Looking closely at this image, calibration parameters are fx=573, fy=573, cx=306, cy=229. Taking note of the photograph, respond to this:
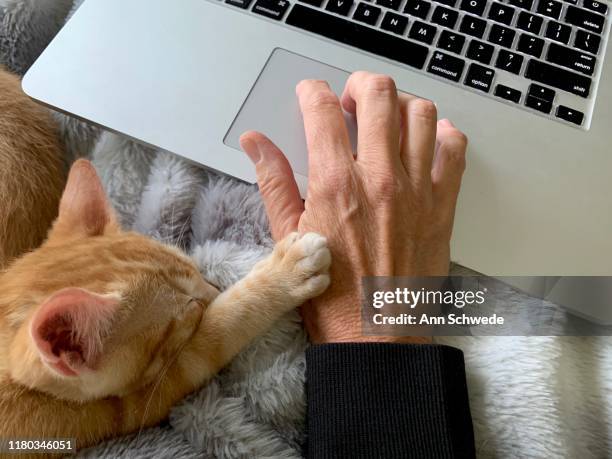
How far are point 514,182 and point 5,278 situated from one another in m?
0.65

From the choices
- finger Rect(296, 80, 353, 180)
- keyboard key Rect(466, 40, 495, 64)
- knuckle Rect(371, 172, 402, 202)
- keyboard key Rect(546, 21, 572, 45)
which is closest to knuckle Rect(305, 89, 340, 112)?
finger Rect(296, 80, 353, 180)

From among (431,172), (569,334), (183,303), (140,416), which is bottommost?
(140,416)

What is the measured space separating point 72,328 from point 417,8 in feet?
2.00

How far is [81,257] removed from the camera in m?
0.67

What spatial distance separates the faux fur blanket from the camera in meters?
0.62

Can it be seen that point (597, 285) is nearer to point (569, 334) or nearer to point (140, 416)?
point (569, 334)

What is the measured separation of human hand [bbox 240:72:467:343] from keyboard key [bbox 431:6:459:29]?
152 mm

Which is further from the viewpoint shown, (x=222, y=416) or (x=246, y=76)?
(x=246, y=76)

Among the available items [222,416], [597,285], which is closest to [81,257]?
[222,416]

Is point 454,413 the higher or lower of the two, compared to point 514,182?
lower

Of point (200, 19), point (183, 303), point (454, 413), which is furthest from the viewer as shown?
point (200, 19)

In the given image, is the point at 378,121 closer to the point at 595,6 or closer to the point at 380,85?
the point at 380,85

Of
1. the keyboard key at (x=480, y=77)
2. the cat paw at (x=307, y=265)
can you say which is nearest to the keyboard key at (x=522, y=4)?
the keyboard key at (x=480, y=77)

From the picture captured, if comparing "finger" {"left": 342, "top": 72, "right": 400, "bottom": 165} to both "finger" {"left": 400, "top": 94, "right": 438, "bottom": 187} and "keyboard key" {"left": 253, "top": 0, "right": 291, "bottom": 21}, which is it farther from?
"keyboard key" {"left": 253, "top": 0, "right": 291, "bottom": 21}
